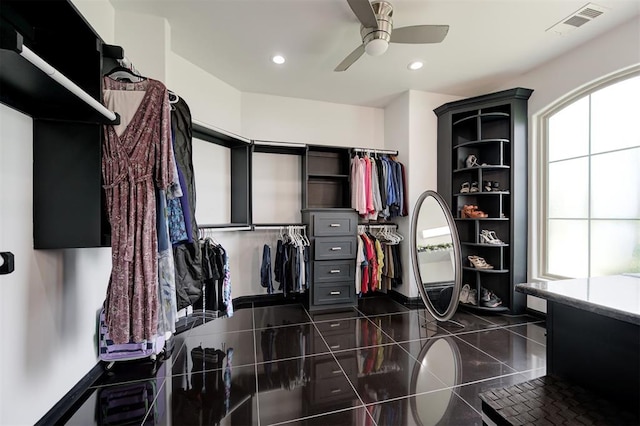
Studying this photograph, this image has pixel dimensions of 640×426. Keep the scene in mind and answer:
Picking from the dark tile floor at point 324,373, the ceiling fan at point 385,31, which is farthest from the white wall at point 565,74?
the ceiling fan at point 385,31

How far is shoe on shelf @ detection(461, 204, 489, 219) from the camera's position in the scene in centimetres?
301

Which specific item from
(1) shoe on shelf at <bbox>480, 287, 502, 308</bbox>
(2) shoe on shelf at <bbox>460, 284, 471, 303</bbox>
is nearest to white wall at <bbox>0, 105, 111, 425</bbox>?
(2) shoe on shelf at <bbox>460, 284, 471, 303</bbox>

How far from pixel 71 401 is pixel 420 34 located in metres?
3.43

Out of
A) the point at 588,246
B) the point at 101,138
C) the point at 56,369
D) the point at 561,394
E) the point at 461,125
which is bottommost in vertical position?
the point at 56,369

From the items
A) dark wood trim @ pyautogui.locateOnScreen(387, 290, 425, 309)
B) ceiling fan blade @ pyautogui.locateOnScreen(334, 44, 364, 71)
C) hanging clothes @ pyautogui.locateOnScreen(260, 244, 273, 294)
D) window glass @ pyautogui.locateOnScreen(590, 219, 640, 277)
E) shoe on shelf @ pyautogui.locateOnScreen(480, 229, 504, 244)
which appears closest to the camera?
ceiling fan blade @ pyautogui.locateOnScreen(334, 44, 364, 71)

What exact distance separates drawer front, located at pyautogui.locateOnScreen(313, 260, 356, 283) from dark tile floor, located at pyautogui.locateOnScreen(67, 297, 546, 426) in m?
0.52

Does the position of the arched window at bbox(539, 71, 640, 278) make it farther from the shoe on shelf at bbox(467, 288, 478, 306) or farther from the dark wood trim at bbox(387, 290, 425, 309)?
the dark wood trim at bbox(387, 290, 425, 309)

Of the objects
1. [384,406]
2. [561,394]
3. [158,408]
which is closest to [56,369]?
[158,408]

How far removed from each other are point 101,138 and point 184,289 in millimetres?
1101

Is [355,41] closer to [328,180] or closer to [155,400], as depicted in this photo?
[328,180]

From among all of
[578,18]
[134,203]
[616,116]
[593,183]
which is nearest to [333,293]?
[134,203]

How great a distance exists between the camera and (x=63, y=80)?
95cm

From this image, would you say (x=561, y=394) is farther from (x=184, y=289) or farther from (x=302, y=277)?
(x=302, y=277)

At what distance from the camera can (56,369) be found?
4.69ft
